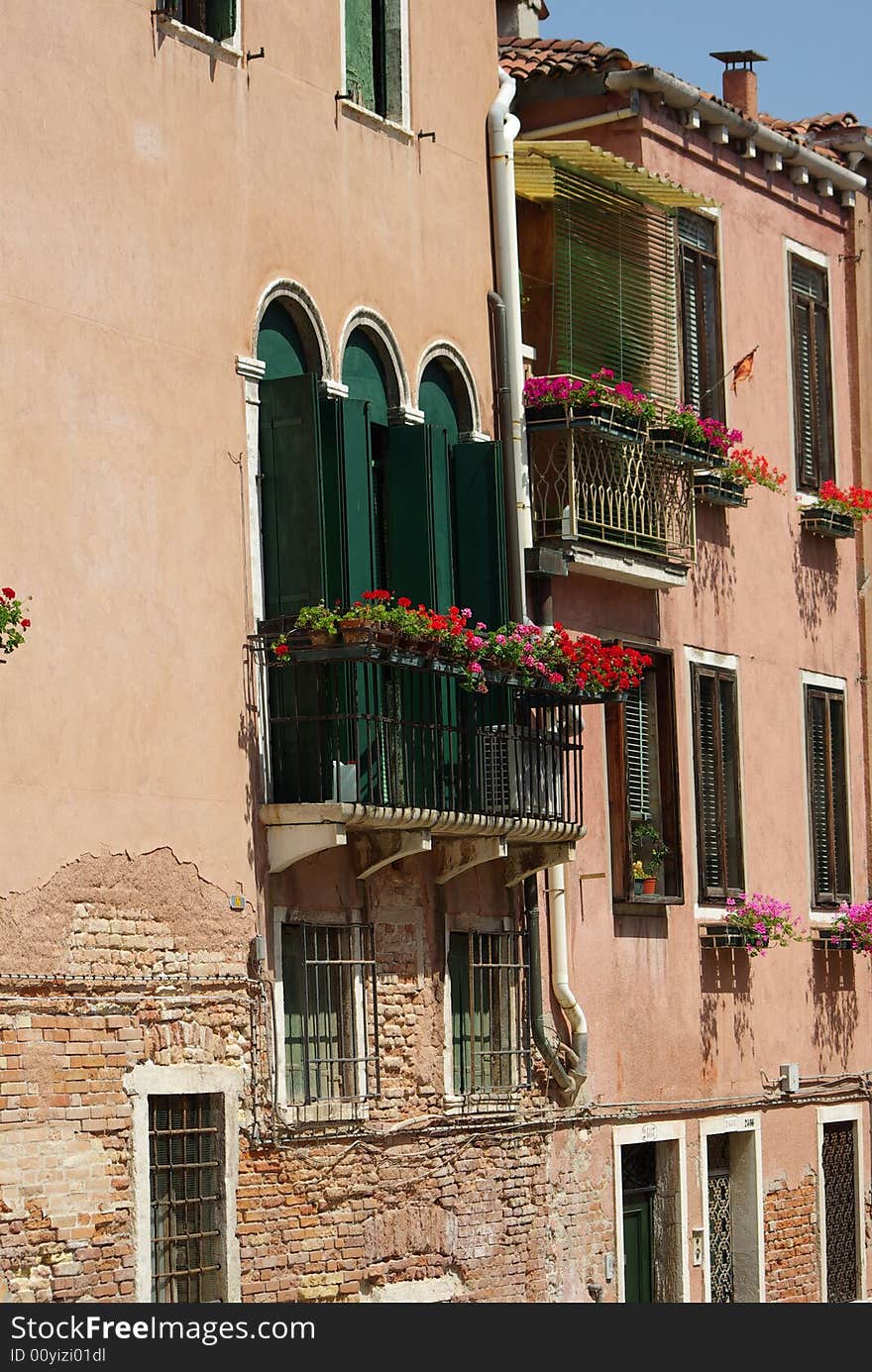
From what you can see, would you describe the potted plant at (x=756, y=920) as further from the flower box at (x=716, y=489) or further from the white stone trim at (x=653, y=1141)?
the flower box at (x=716, y=489)

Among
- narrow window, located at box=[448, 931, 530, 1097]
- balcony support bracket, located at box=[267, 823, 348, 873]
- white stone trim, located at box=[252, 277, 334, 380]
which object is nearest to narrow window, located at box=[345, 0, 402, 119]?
white stone trim, located at box=[252, 277, 334, 380]

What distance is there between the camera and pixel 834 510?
22.8 metres

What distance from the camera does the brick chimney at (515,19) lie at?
2258cm

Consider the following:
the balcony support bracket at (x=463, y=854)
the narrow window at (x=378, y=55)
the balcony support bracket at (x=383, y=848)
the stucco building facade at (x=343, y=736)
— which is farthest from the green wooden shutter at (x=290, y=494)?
the narrow window at (x=378, y=55)

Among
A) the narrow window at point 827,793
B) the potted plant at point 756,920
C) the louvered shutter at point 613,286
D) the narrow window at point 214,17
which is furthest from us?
the narrow window at point 827,793

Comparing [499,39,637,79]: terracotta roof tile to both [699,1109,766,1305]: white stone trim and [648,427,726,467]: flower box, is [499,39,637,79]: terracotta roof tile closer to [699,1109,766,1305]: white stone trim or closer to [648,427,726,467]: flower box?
[648,427,726,467]: flower box

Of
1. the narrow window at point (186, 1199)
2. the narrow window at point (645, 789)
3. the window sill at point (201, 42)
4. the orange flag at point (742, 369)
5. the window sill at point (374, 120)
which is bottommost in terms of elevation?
the narrow window at point (186, 1199)

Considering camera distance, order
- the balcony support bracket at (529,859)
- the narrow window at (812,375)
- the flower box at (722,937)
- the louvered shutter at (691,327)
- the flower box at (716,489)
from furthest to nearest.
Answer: the narrow window at (812,375), the louvered shutter at (691,327), the flower box at (716,489), the flower box at (722,937), the balcony support bracket at (529,859)

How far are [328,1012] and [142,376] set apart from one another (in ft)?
13.0

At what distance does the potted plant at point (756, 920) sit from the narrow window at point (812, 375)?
3717 millimetres

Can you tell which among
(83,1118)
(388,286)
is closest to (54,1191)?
(83,1118)

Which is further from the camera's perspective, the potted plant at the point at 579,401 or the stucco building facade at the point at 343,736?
the potted plant at the point at 579,401

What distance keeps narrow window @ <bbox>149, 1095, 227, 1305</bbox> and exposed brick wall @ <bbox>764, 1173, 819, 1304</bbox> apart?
7.10 metres

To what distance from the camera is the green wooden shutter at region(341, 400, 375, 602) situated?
1634 cm
